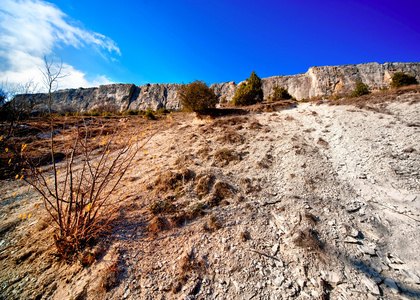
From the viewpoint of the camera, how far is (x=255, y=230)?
420cm

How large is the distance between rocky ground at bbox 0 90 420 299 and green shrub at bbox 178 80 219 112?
22.6 ft

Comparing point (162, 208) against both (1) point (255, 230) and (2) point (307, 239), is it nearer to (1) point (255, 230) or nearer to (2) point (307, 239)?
(1) point (255, 230)

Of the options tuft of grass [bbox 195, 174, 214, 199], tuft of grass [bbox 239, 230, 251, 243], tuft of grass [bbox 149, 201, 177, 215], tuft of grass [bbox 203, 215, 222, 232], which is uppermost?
tuft of grass [bbox 195, 174, 214, 199]

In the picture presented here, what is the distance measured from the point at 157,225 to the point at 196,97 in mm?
11109

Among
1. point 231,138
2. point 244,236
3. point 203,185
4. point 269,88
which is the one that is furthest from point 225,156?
point 269,88

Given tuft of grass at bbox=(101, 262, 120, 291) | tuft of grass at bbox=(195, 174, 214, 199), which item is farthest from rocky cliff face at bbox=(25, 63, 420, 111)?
tuft of grass at bbox=(101, 262, 120, 291)

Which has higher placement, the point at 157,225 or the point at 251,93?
the point at 251,93

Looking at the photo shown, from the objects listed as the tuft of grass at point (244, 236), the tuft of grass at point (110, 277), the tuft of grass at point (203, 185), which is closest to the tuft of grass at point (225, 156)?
the tuft of grass at point (203, 185)

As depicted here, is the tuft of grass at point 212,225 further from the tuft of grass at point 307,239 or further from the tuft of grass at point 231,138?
the tuft of grass at point 231,138

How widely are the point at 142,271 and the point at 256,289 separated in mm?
2284

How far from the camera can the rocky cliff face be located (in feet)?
97.2

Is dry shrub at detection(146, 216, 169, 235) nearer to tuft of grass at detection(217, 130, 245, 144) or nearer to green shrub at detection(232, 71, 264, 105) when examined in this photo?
tuft of grass at detection(217, 130, 245, 144)

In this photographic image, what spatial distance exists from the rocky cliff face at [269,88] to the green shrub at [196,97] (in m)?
21.0

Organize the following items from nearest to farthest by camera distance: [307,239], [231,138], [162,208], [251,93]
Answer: [307,239] < [162,208] < [231,138] < [251,93]
